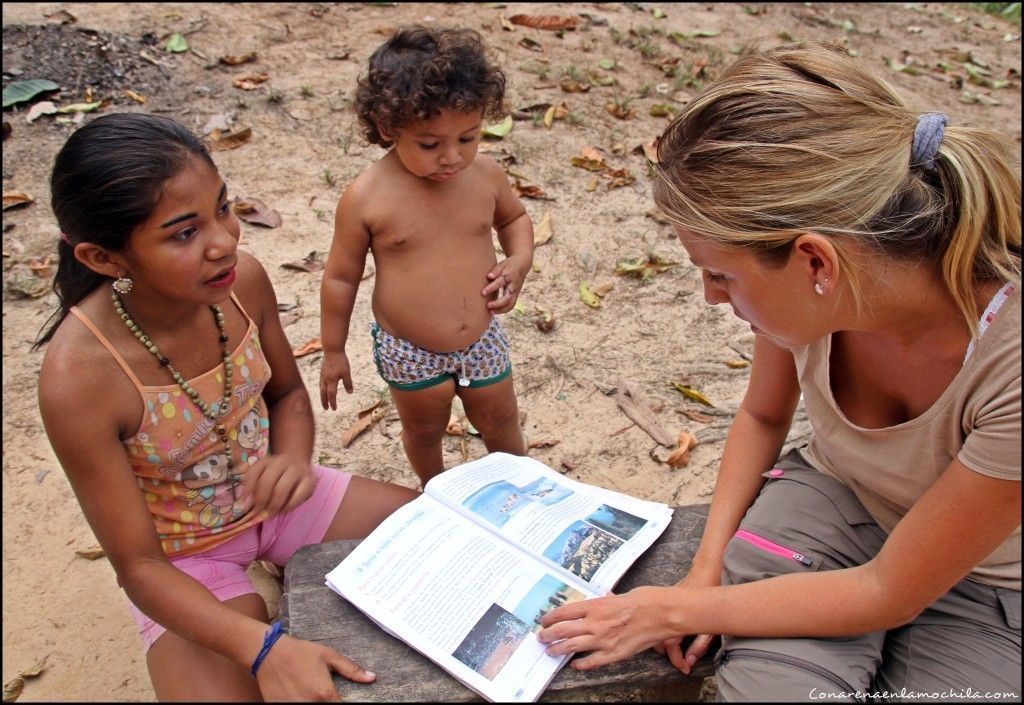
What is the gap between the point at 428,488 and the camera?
6.53 ft

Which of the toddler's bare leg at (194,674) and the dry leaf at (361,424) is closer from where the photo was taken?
the toddler's bare leg at (194,674)

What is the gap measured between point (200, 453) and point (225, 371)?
0.20m

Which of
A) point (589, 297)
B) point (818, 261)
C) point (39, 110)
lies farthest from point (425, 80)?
point (39, 110)

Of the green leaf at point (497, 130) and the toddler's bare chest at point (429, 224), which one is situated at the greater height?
the toddler's bare chest at point (429, 224)

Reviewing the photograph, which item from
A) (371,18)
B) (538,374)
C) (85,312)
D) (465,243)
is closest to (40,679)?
(85,312)

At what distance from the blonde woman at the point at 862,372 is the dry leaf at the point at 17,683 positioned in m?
1.52

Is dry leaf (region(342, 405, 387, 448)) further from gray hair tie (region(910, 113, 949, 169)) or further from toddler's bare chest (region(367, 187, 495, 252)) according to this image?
gray hair tie (region(910, 113, 949, 169))

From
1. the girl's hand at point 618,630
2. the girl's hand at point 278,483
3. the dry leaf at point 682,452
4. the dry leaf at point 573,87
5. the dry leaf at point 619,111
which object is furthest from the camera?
the dry leaf at point 573,87

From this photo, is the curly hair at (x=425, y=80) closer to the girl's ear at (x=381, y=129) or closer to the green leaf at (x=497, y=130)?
the girl's ear at (x=381, y=129)

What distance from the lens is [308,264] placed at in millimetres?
3758

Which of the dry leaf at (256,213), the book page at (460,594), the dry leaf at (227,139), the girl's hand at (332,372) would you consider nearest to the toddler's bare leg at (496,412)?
the girl's hand at (332,372)

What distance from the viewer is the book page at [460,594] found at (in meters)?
1.62

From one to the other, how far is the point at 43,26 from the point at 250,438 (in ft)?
13.8

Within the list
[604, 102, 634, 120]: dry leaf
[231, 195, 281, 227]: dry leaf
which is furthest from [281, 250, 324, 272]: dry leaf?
[604, 102, 634, 120]: dry leaf
